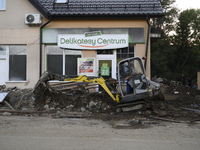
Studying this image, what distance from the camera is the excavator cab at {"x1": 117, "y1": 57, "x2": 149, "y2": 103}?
873 centimetres

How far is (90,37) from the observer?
42.5ft

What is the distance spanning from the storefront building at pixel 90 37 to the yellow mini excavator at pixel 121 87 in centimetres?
310

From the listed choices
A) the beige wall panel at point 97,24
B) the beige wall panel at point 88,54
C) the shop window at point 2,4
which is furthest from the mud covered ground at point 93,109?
the shop window at point 2,4

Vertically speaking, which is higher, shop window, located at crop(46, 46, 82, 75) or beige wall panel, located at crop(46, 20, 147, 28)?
beige wall panel, located at crop(46, 20, 147, 28)

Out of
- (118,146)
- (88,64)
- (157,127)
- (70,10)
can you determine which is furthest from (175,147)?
(70,10)

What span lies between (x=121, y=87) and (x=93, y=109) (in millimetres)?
1830

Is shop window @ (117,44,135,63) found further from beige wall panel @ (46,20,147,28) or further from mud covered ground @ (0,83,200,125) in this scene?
mud covered ground @ (0,83,200,125)

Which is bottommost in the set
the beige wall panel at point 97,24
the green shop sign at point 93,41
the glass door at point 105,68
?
the glass door at point 105,68

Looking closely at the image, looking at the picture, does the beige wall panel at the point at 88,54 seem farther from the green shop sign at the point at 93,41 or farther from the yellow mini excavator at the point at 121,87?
the yellow mini excavator at the point at 121,87

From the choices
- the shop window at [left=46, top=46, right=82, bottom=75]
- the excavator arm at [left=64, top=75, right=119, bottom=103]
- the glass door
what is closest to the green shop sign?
the shop window at [left=46, top=46, right=82, bottom=75]

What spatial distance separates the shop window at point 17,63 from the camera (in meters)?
13.3

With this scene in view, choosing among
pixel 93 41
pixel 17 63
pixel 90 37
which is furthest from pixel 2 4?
pixel 93 41

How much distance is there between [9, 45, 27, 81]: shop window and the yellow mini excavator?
3.88 m

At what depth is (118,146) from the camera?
4.96m
